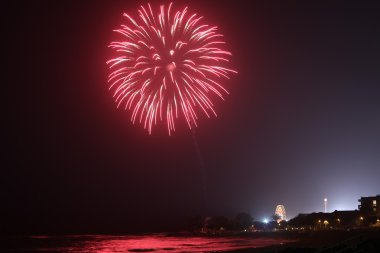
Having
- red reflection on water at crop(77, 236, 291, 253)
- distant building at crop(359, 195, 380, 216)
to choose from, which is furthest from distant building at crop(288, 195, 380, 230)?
red reflection on water at crop(77, 236, 291, 253)

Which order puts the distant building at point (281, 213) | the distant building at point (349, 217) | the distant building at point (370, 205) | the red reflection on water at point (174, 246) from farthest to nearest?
the distant building at point (281, 213) < the distant building at point (370, 205) < the distant building at point (349, 217) < the red reflection on water at point (174, 246)

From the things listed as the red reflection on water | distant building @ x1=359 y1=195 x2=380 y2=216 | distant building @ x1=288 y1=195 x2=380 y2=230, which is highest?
distant building @ x1=359 y1=195 x2=380 y2=216

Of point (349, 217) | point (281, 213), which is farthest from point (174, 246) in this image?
point (281, 213)

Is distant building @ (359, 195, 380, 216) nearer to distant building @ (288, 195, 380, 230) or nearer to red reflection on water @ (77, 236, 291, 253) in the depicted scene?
distant building @ (288, 195, 380, 230)

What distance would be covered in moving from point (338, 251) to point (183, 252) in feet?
146

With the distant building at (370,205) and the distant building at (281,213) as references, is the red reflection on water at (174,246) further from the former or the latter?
the distant building at (281,213)

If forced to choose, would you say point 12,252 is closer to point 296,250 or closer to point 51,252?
point 51,252

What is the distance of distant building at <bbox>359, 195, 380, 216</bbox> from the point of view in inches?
5229

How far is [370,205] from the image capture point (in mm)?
137000

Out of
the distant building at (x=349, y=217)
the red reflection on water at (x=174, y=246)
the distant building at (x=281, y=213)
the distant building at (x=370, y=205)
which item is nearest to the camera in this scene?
the red reflection on water at (x=174, y=246)

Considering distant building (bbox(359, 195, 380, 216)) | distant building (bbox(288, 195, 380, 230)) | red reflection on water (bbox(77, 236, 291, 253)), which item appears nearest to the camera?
red reflection on water (bbox(77, 236, 291, 253))

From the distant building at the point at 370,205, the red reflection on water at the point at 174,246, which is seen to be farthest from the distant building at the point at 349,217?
the red reflection on water at the point at 174,246

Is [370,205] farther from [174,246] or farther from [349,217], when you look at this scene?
[174,246]

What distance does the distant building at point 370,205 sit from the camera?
436 feet
